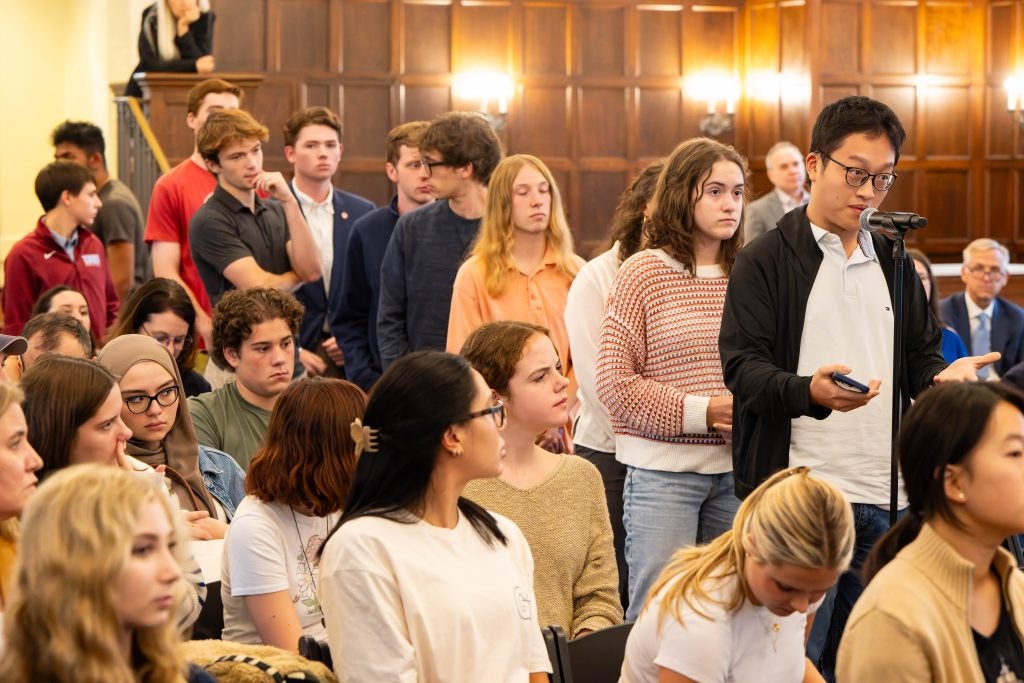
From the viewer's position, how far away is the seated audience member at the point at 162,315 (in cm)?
429

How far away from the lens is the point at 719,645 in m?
2.21

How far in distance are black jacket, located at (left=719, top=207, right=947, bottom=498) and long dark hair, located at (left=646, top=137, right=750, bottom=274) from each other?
35 cm

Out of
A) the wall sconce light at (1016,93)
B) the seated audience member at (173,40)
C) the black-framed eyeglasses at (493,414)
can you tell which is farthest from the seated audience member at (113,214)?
the wall sconce light at (1016,93)

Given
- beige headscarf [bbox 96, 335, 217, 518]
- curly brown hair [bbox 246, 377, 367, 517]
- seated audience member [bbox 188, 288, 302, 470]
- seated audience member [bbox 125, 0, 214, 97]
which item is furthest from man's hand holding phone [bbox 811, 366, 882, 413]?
seated audience member [bbox 125, 0, 214, 97]

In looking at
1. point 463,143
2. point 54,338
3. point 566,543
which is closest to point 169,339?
point 54,338

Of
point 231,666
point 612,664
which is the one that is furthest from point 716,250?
point 231,666

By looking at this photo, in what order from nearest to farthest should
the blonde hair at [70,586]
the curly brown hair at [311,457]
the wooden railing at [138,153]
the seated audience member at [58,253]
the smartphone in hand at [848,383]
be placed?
the blonde hair at [70,586], the smartphone in hand at [848,383], the curly brown hair at [311,457], the seated audience member at [58,253], the wooden railing at [138,153]

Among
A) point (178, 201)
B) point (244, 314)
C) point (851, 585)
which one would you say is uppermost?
point (178, 201)

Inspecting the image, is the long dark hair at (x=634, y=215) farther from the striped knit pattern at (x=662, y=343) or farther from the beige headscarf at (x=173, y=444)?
the beige headscarf at (x=173, y=444)

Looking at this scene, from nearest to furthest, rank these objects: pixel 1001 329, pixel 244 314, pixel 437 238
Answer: pixel 244 314 < pixel 437 238 < pixel 1001 329

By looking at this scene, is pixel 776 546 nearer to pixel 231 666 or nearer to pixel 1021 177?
pixel 231 666

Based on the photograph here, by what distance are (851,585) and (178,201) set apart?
3200mm

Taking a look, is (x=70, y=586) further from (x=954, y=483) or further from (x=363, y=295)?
(x=363, y=295)

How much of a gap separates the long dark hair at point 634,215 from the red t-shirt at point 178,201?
2.10 m
